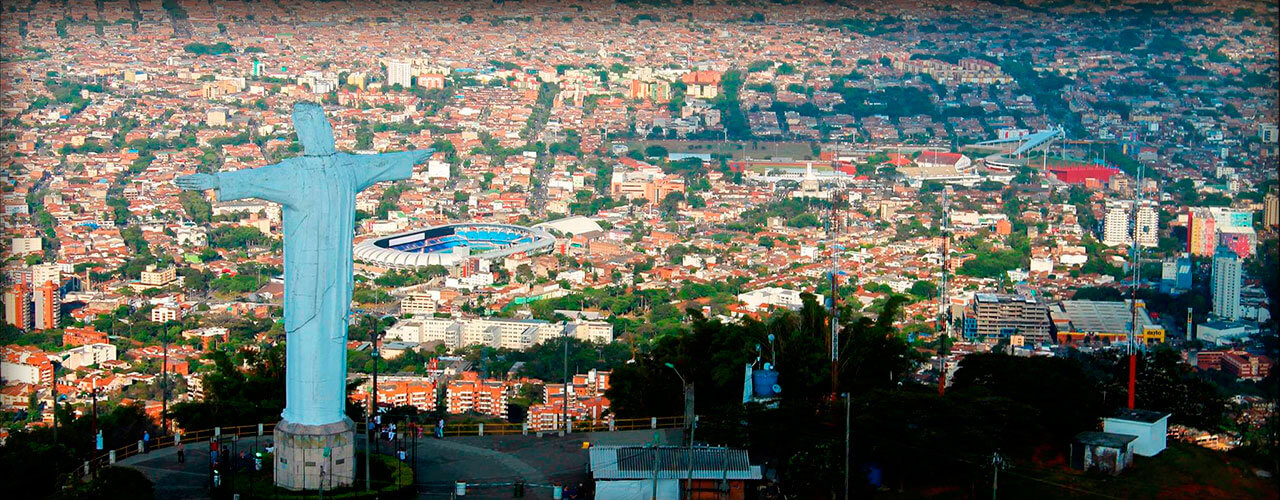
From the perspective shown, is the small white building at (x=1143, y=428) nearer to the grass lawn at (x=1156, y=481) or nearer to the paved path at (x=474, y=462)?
the grass lawn at (x=1156, y=481)

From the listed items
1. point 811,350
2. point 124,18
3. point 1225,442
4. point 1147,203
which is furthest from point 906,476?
point 124,18

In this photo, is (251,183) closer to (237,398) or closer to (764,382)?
(237,398)

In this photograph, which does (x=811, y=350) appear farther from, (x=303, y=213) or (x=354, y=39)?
(x=354, y=39)

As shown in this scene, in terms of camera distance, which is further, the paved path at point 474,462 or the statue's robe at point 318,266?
the paved path at point 474,462

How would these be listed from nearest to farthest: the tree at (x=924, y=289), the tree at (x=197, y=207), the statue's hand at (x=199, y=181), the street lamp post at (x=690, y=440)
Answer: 1. the statue's hand at (x=199, y=181)
2. the street lamp post at (x=690, y=440)
3. the tree at (x=924, y=289)
4. the tree at (x=197, y=207)

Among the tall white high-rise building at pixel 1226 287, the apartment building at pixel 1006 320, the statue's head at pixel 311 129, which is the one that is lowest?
the apartment building at pixel 1006 320

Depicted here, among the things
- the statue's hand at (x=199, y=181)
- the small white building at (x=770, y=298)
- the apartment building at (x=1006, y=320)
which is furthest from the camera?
the small white building at (x=770, y=298)

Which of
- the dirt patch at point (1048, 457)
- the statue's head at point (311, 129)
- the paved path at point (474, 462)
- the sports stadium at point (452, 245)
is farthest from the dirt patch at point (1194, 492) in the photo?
the sports stadium at point (452, 245)

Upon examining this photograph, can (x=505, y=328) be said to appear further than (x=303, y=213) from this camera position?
Yes
